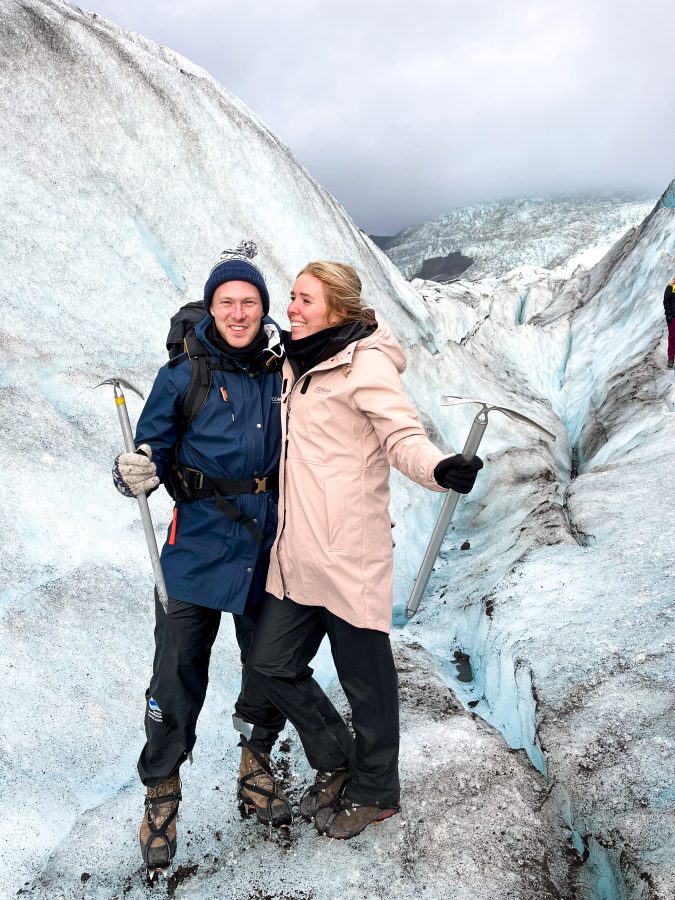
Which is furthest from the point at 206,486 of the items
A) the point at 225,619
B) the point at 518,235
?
the point at 518,235

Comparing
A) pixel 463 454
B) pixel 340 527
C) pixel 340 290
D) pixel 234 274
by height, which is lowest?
pixel 340 527

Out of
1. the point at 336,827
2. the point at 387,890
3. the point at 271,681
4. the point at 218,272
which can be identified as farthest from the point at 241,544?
the point at 387,890

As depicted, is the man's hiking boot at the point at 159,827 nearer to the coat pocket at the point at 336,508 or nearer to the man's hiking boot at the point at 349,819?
the man's hiking boot at the point at 349,819

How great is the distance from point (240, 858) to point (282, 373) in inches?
88.3

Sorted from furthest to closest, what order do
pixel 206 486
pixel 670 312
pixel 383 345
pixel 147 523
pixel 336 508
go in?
1. pixel 670 312
2. pixel 147 523
3. pixel 206 486
4. pixel 383 345
5. pixel 336 508

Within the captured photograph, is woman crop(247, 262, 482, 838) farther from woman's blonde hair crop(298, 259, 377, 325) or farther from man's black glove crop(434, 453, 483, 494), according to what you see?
man's black glove crop(434, 453, 483, 494)

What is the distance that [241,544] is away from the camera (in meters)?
2.68

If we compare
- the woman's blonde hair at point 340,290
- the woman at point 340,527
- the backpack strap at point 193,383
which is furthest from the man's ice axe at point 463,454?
the backpack strap at point 193,383

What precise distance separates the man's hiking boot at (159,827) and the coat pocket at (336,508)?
1.37 meters

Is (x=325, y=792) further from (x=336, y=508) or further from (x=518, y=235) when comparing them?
(x=518, y=235)

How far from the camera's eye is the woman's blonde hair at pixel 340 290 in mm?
2557

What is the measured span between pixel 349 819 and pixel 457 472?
5.92 feet

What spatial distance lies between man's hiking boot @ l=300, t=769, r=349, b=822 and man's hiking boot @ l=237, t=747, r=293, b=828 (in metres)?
0.09

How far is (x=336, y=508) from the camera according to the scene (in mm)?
2463
